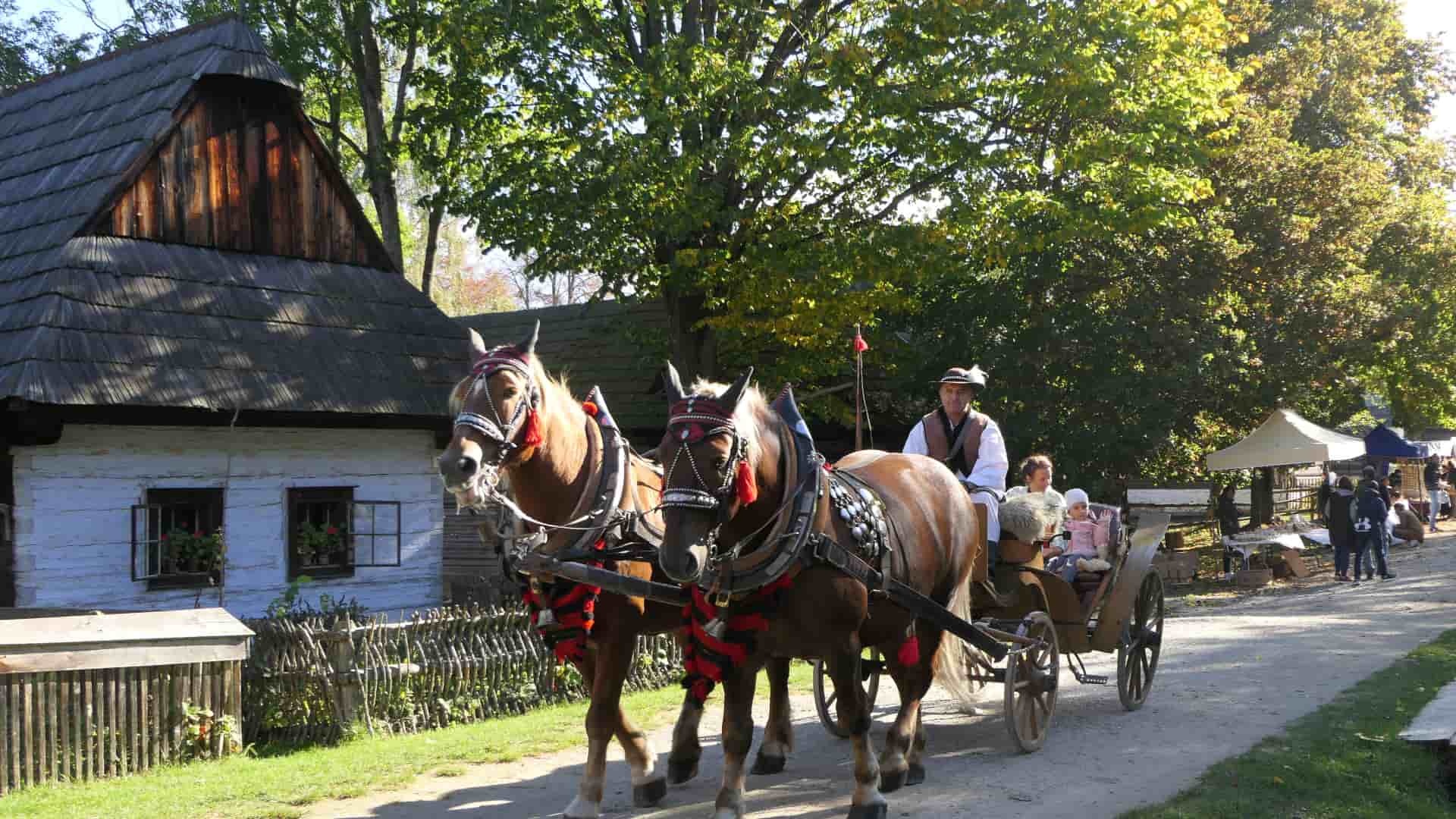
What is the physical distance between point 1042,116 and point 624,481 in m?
12.3

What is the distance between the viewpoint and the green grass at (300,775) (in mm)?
6762

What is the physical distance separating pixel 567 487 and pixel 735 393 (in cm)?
134

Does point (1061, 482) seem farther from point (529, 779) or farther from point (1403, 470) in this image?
point (1403, 470)

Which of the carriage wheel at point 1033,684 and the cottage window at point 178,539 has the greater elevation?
the cottage window at point 178,539

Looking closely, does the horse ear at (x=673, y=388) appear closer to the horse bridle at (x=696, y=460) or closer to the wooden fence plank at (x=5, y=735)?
the horse bridle at (x=696, y=460)

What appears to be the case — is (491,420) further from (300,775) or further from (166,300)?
(166,300)

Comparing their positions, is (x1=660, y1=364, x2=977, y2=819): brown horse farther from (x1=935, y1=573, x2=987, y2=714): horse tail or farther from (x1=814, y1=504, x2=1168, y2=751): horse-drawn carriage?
(x1=814, y1=504, x2=1168, y2=751): horse-drawn carriage

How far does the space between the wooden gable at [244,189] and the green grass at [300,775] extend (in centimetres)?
609

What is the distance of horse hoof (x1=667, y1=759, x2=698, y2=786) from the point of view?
22.5 ft

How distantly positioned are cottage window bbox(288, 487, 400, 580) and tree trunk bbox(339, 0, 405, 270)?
857cm

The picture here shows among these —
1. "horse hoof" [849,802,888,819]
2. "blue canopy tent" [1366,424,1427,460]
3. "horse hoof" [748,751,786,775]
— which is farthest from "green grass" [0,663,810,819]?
"blue canopy tent" [1366,424,1427,460]

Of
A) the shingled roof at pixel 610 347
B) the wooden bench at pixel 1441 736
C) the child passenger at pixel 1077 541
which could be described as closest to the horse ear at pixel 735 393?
the child passenger at pixel 1077 541

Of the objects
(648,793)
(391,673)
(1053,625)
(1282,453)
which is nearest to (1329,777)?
(1053,625)

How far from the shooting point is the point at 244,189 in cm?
1333
